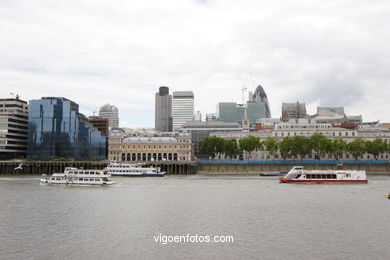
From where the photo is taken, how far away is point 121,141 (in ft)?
626

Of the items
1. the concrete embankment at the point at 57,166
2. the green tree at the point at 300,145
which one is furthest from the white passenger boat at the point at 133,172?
the green tree at the point at 300,145

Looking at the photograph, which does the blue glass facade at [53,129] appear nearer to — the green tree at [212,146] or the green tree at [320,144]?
the green tree at [212,146]

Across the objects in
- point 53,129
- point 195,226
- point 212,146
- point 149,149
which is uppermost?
point 53,129

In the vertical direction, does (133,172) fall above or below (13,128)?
below

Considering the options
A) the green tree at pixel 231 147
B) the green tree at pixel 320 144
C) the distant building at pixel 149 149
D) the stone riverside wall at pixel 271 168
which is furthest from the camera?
the distant building at pixel 149 149

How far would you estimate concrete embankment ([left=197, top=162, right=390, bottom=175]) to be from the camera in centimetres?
15325

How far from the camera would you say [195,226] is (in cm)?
4497

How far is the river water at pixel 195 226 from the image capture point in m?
35.4

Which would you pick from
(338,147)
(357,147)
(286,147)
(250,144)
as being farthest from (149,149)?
(357,147)

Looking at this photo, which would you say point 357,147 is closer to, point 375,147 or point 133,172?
point 375,147

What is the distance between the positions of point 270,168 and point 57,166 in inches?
2864

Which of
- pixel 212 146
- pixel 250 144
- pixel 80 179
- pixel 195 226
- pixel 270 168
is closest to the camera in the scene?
pixel 195 226

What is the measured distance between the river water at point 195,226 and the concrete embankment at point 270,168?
83.4 meters

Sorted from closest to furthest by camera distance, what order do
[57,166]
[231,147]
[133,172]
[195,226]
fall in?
[195,226], [133,172], [57,166], [231,147]
